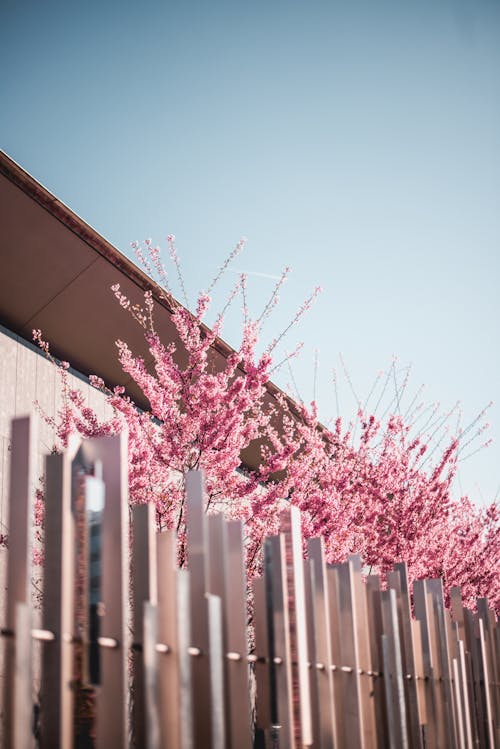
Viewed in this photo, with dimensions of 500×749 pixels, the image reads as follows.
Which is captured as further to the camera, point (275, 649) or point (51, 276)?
point (51, 276)

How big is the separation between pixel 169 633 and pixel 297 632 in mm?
1026

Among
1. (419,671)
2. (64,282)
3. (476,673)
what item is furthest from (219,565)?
(64,282)

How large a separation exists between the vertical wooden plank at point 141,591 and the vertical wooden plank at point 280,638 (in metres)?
0.90

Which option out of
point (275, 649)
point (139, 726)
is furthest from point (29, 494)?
point (275, 649)

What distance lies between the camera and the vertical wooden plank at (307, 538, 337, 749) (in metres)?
4.23

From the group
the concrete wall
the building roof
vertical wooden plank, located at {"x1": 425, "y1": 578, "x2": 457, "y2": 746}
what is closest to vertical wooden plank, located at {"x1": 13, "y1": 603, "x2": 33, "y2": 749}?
vertical wooden plank, located at {"x1": 425, "y1": 578, "x2": 457, "y2": 746}

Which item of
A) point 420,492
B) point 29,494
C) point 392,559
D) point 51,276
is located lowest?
point 29,494

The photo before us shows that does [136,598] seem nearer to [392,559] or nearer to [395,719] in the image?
[395,719]

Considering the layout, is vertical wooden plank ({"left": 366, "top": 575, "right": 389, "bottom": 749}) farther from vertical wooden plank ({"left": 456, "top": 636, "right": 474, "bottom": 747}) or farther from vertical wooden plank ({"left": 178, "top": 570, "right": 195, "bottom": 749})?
vertical wooden plank ({"left": 178, "top": 570, "right": 195, "bottom": 749})

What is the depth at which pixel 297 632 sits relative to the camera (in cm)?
389

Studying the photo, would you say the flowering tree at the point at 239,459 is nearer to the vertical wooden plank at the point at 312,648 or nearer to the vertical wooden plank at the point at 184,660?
the vertical wooden plank at the point at 312,648

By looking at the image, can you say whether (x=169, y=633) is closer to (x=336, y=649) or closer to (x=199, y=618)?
(x=199, y=618)

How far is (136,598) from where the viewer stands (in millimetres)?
3080

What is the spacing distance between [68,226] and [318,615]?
602cm
